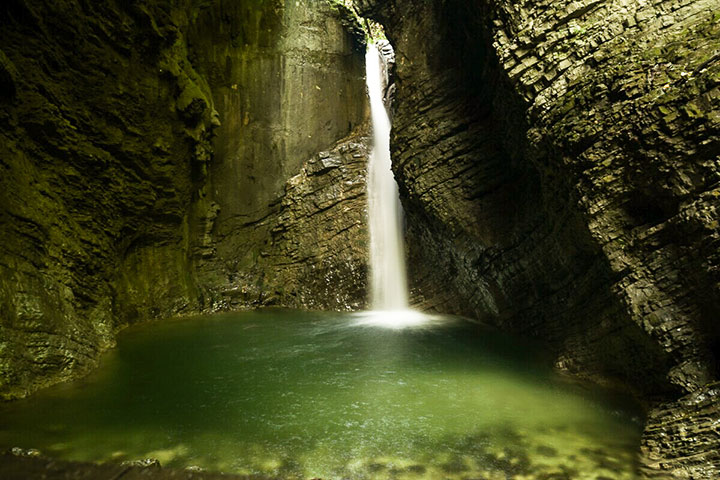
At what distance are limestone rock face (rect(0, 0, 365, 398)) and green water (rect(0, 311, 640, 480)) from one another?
1374 mm

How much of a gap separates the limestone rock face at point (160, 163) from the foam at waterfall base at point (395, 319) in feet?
4.33

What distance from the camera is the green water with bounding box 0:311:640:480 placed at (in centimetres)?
Answer: 407

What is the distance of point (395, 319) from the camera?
11641 mm

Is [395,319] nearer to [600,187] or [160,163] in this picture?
[600,187]

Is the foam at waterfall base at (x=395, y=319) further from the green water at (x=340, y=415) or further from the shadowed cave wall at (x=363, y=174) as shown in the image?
the green water at (x=340, y=415)

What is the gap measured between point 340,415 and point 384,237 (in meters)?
9.30

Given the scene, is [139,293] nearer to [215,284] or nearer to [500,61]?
[215,284]

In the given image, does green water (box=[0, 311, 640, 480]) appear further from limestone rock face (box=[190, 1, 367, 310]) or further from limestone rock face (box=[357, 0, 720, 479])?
limestone rock face (box=[190, 1, 367, 310])

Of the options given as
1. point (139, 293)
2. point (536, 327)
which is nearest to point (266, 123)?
point (139, 293)

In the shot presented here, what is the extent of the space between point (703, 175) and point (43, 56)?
36.5 ft

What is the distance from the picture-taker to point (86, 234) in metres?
8.80

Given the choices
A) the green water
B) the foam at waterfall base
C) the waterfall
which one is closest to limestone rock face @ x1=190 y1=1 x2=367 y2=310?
the waterfall

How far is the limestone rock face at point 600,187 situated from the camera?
447 centimetres

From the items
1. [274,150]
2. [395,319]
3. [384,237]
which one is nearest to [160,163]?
[274,150]
